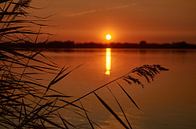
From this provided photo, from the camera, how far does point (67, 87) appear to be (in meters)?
22.2

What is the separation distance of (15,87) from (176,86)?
23372mm

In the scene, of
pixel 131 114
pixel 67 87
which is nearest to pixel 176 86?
pixel 67 87

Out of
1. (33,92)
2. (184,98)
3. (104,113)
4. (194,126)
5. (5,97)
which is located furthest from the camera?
(184,98)

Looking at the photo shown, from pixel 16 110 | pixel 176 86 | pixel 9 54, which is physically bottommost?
pixel 176 86

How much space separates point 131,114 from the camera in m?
14.7

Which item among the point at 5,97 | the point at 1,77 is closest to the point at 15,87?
the point at 5,97

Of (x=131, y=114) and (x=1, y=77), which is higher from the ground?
(x=1, y=77)

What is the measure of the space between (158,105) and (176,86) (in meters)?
8.06

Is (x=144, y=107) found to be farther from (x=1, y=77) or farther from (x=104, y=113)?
(x=1, y=77)

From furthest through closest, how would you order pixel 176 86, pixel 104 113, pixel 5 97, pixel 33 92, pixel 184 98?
pixel 176 86, pixel 184 98, pixel 104 113, pixel 33 92, pixel 5 97

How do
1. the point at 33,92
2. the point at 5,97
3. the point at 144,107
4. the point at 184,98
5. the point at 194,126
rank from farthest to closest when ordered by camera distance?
the point at 184,98 < the point at 144,107 < the point at 194,126 < the point at 33,92 < the point at 5,97

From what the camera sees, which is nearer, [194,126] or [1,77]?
[1,77]

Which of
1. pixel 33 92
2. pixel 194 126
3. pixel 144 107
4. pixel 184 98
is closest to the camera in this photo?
pixel 33 92

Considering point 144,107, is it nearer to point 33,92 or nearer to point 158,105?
point 158,105
